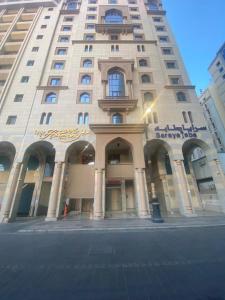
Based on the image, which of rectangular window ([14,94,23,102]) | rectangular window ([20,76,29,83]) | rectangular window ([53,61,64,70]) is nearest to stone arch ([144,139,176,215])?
rectangular window ([14,94,23,102])

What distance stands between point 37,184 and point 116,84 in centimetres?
1787

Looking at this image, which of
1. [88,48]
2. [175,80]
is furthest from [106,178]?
[88,48]

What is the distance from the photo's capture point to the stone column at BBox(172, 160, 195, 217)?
595 inches

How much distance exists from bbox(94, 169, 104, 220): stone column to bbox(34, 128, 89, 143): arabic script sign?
16.1ft

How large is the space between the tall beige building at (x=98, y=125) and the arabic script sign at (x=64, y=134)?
0.39ft

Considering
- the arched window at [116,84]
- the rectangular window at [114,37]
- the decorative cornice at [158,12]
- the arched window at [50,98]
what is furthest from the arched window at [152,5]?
the arched window at [50,98]

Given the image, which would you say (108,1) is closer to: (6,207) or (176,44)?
(176,44)

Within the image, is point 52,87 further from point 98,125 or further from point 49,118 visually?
point 98,125

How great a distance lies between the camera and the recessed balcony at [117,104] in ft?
62.0

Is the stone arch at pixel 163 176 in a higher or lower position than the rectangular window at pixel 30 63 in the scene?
lower

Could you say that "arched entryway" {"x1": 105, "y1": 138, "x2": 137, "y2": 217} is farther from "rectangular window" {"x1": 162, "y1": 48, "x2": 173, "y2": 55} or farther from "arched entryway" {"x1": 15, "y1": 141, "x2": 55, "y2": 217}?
"rectangular window" {"x1": 162, "y1": 48, "x2": 173, "y2": 55}

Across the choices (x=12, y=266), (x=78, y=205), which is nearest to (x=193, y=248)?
(x=12, y=266)

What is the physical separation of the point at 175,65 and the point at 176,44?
5.93m

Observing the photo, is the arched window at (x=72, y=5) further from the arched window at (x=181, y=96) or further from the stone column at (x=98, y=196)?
the stone column at (x=98, y=196)
